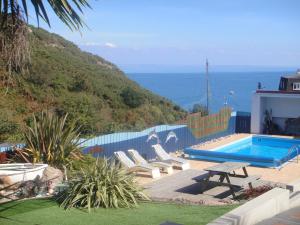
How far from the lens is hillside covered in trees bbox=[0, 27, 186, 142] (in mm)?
21234

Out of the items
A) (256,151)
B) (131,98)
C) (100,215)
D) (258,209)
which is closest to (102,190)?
(100,215)

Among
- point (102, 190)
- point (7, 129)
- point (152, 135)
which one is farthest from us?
point (7, 129)

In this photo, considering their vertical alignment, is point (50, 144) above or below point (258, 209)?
above

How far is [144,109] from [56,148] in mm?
20361

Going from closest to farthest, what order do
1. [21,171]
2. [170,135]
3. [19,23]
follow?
1. [19,23]
2. [21,171]
3. [170,135]

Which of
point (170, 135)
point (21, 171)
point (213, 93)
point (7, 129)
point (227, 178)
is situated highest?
point (213, 93)

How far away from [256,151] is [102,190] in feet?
43.3

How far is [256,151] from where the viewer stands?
20703 mm

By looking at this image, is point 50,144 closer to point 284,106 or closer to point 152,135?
point 152,135

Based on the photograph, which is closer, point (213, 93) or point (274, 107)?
point (274, 107)

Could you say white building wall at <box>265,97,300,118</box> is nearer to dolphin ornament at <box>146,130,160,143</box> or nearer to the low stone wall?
dolphin ornament at <box>146,130,160,143</box>

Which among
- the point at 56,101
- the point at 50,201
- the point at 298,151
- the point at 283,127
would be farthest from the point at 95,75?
the point at 50,201

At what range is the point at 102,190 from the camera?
8.69 meters

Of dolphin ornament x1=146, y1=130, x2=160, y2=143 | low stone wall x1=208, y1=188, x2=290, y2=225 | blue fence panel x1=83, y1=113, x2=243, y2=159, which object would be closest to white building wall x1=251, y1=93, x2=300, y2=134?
blue fence panel x1=83, y1=113, x2=243, y2=159
